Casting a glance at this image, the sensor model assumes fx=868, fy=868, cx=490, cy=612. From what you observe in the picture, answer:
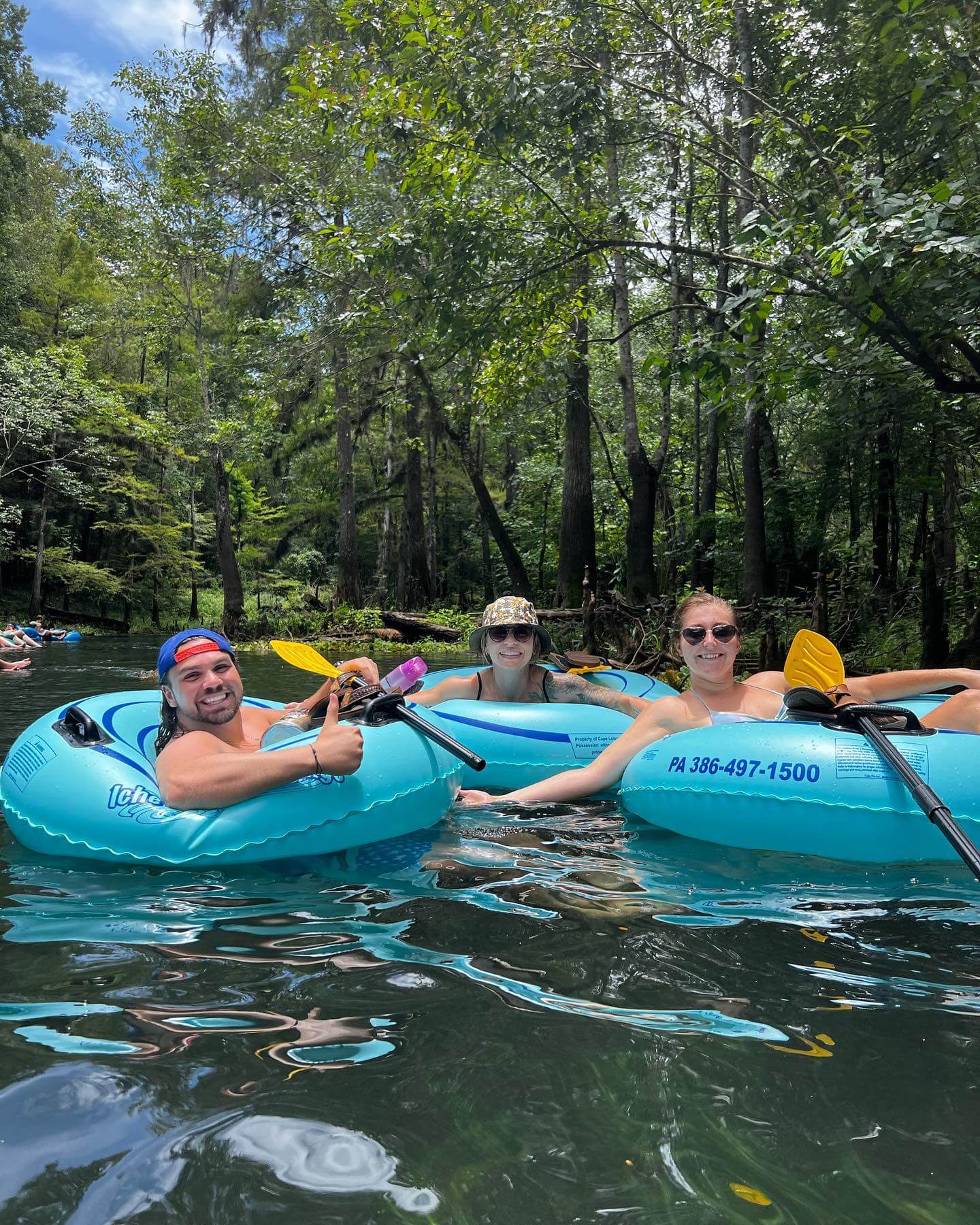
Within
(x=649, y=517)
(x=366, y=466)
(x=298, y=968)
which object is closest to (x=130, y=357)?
(x=366, y=466)

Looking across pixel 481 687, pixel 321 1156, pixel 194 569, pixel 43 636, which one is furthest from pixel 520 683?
pixel 194 569

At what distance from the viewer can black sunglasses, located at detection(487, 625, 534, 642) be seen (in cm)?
A: 466

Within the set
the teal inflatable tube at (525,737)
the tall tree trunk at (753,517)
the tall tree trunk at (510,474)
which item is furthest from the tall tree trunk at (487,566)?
the teal inflatable tube at (525,737)

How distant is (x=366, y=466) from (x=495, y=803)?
79.5ft

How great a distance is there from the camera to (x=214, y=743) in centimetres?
309

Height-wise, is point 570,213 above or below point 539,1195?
above

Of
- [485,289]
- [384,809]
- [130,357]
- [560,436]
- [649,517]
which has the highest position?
[130,357]

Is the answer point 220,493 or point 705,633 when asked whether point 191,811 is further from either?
point 220,493

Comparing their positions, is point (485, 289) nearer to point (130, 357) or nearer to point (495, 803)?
point (495, 803)

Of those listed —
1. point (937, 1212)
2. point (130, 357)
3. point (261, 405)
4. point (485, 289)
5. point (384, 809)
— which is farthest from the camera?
point (130, 357)

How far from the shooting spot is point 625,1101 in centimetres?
157

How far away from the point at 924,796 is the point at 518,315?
567 centimetres

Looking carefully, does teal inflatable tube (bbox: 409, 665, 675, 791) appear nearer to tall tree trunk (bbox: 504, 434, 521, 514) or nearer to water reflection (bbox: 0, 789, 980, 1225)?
water reflection (bbox: 0, 789, 980, 1225)

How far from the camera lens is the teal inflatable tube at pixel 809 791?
2.93 meters
